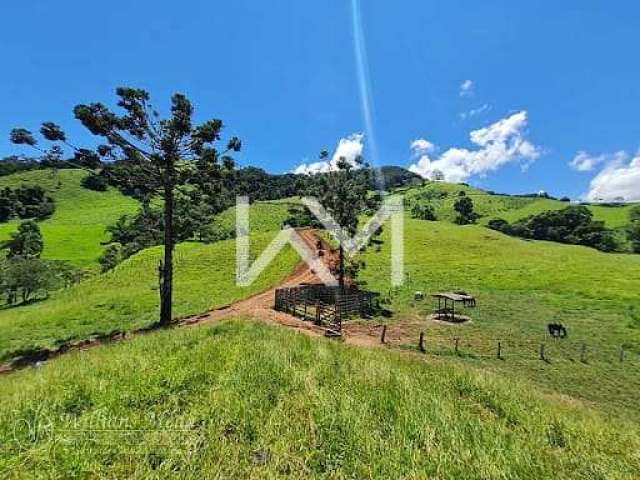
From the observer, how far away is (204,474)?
13.9ft

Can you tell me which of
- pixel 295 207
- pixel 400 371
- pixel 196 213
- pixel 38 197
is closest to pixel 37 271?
pixel 196 213

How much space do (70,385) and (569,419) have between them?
9308 millimetres

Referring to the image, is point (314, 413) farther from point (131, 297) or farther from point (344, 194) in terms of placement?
point (131, 297)

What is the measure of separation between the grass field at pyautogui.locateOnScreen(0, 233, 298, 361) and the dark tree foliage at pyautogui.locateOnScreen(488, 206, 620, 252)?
77.4 m

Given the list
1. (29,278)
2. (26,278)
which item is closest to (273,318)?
(29,278)

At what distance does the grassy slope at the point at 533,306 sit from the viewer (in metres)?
17.9

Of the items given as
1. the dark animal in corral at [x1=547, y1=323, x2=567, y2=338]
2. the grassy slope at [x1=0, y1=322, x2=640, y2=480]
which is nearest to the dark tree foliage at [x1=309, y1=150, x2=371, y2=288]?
the dark animal in corral at [x1=547, y1=323, x2=567, y2=338]

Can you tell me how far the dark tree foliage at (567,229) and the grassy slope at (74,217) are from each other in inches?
4079

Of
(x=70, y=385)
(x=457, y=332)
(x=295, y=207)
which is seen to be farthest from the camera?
(x=295, y=207)

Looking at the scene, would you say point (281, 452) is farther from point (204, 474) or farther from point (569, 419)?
point (569, 419)

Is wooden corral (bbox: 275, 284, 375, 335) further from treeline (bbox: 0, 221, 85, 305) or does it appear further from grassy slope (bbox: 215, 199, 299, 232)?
grassy slope (bbox: 215, 199, 299, 232)

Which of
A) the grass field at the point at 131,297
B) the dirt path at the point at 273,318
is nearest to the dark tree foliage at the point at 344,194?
the dirt path at the point at 273,318

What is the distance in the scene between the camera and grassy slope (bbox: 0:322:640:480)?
4480 millimetres

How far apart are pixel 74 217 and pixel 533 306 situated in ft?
382
